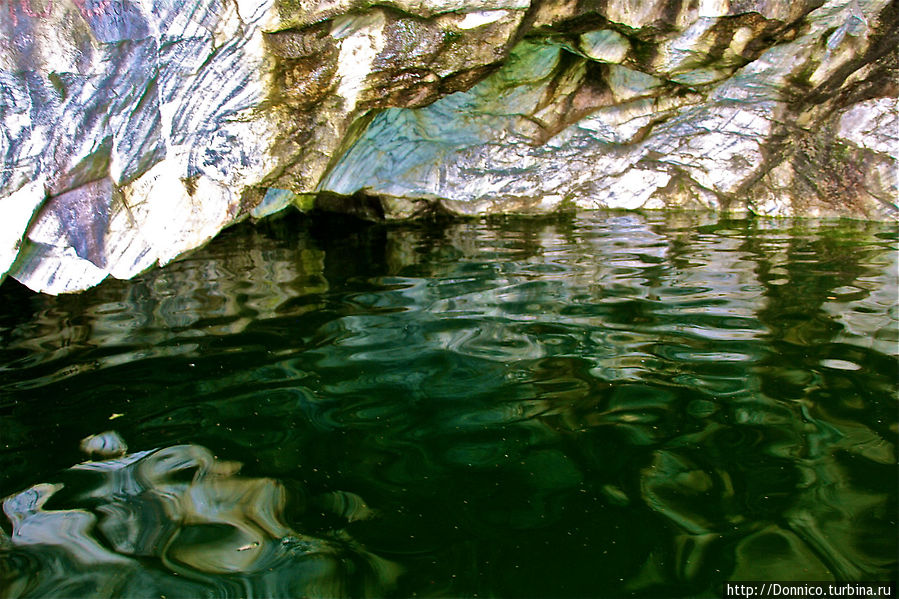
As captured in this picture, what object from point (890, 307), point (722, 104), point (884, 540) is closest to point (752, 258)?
point (890, 307)

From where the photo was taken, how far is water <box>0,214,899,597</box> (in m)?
1.86

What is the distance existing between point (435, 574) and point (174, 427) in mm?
1421

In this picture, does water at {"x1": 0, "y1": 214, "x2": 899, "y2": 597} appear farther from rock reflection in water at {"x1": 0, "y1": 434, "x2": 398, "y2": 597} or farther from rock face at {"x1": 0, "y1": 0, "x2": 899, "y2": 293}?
rock face at {"x1": 0, "y1": 0, "x2": 899, "y2": 293}

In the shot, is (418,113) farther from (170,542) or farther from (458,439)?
(170,542)

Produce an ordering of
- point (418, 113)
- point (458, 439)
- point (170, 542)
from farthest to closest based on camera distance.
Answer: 1. point (418, 113)
2. point (458, 439)
3. point (170, 542)

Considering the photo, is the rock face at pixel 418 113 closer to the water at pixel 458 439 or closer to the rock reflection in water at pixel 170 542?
the water at pixel 458 439

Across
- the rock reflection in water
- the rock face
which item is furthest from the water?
the rock face

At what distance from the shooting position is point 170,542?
1.97 meters

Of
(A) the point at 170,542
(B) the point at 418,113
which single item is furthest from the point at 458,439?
(B) the point at 418,113

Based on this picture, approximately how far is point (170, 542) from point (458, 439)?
106 centimetres

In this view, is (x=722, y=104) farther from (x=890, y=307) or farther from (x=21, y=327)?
(x=21, y=327)

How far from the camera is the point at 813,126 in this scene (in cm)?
755

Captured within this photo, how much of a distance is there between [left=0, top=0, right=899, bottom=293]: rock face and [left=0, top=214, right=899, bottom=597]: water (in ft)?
3.11

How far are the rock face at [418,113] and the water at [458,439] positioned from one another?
3.11 ft
